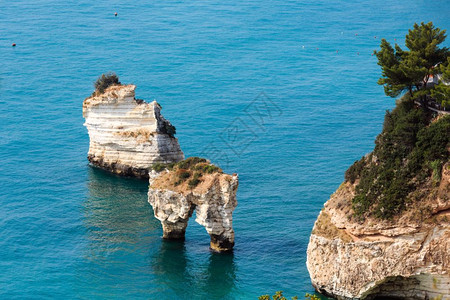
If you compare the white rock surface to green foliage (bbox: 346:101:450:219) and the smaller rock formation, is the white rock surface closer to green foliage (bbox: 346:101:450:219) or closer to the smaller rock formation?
the smaller rock formation

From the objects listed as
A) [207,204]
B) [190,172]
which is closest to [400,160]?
[207,204]

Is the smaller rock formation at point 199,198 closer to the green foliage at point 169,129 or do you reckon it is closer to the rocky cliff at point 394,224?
the rocky cliff at point 394,224

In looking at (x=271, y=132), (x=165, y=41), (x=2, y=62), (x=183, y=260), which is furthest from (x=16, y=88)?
(x=183, y=260)

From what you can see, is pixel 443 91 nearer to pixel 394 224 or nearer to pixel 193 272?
pixel 394 224

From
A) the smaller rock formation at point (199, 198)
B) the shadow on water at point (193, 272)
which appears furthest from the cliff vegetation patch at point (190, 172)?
the shadow on water at point (193, 272)

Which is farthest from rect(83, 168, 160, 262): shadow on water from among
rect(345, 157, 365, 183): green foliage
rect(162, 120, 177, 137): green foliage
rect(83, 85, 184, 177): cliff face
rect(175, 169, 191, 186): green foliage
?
rect(345, 157, 365, 183): green foliage

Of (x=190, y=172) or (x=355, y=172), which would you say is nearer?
(x=355, y=172)
